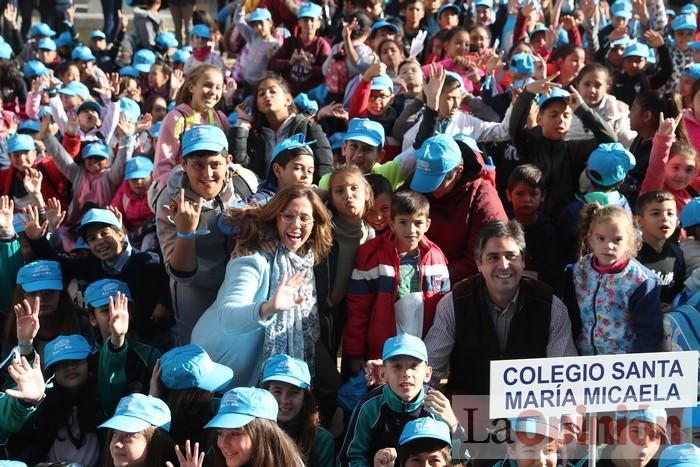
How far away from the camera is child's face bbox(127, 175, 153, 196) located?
723 centimetres

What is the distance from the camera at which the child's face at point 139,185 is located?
7.23 metres

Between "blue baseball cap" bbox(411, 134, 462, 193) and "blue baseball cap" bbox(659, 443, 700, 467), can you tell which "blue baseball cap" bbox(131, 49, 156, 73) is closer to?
"blue baseball cap" bbox(411, 134, 462, 193)

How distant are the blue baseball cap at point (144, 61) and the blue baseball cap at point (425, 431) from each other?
7.17 meters

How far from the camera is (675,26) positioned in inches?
373

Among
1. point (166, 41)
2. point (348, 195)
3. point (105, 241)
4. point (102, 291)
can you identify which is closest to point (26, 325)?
point (102, 291)

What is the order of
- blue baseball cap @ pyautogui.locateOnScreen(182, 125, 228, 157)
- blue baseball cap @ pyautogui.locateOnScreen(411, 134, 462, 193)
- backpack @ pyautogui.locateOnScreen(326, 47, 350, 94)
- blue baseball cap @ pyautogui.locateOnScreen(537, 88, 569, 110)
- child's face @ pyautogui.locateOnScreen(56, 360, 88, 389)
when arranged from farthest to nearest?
backpack @ pyautogui.locateOnScreen(326, 47, 350, 94) < blue baseball cap @ pyautogui.locateOnScreen(537, 88, 569, 110) < blue baseball cap @ pyautogui.locateOnScreen(411, 134, 462, 193) < blue baseball cap @ pyautogui.locateOnScreen(182, 125, 228, 157) < child's face @ pyautogui.locateOnScreen(56, 360, 88, 389)

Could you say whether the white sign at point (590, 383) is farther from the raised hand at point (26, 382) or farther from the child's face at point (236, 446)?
the raised hand at point (26, 382)

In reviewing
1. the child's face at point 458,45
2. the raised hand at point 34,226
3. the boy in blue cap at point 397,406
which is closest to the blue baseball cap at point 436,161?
the boy in blue cap at point 397,406

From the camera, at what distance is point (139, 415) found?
4.46m

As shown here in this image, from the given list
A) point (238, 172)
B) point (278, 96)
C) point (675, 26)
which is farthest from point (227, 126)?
point (675, 26)

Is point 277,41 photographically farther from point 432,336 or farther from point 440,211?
point 432,336

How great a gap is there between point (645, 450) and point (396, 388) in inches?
40.8

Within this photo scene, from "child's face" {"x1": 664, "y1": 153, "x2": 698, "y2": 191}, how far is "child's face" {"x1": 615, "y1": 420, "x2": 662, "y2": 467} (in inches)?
87.3

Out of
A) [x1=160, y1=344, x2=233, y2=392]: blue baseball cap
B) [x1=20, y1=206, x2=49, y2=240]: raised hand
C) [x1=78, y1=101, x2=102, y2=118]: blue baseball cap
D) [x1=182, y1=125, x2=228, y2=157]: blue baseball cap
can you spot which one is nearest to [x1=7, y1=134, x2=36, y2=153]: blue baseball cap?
[x1=78, y1=101, x2=102, y2=118]: blue baseball cap
